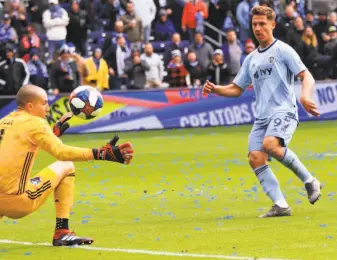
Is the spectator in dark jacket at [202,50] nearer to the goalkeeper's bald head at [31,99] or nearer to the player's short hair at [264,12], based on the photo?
the player's short hair at [264,12]

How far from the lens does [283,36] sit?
31.7 metres

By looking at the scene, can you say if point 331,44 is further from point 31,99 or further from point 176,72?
point 31,99

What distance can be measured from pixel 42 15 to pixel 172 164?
42.1ft

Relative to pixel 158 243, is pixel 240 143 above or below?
below

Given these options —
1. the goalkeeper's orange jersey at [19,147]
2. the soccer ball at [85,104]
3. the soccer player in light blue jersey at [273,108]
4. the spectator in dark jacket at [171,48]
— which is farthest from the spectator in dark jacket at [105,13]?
the goalkeeper's orange jersey at [19,147]

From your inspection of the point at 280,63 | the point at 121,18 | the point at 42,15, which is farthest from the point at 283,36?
the point at 280,63

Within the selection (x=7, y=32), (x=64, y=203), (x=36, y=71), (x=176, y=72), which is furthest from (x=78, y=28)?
(x=64, y=203)

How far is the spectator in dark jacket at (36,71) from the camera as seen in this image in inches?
1133

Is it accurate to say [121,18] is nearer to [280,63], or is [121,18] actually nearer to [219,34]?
[219,34]

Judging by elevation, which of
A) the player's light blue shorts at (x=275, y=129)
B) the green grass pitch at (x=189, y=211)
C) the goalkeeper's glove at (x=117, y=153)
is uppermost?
the goalkeeper's glove at (x=117, y=153)

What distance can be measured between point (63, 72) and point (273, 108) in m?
17.0

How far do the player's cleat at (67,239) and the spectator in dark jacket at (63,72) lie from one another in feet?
61.1

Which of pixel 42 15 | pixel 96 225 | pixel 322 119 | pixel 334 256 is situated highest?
pixel 334 256

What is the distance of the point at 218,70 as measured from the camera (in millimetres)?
30438
